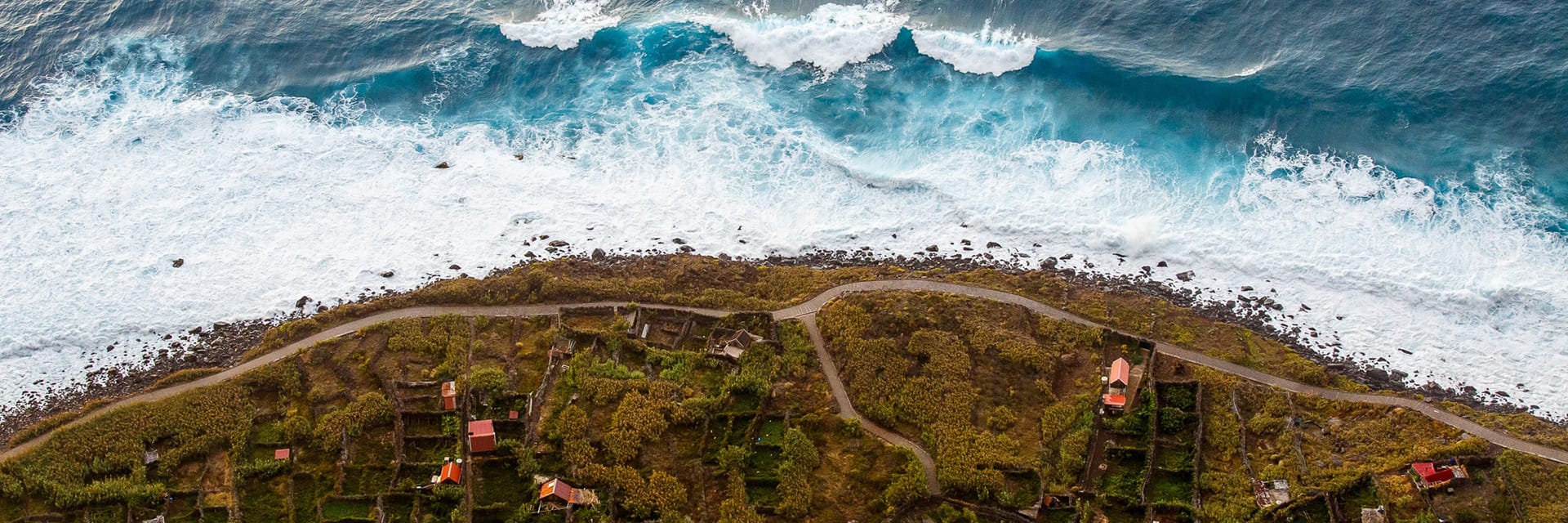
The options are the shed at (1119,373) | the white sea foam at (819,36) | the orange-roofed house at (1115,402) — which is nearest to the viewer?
the orange-roofed house at (1115,402)

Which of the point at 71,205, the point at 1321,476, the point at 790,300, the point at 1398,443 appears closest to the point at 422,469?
the point at 790,300

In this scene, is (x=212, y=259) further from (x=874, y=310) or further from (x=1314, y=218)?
(x=1314, y=218)

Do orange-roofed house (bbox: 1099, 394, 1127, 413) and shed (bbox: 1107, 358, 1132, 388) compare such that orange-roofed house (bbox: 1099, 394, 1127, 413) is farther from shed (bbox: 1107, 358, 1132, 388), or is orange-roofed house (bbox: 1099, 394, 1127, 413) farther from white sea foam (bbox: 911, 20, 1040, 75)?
white sea foam (bbox: 911, 20, 1040, 75)

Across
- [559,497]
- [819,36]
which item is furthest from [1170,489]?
[819,36]

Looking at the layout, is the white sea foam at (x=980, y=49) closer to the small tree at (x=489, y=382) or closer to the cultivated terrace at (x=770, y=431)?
the cultivated terrace at (x=770, y=431)

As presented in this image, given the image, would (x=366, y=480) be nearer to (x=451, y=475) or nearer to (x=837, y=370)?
(x=451, y=475)

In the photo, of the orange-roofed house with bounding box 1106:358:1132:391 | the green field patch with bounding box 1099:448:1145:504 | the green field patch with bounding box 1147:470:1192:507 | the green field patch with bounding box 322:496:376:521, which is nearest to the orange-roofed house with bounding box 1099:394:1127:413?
the orange-roofed house with bounding box 1106:358:1132:391

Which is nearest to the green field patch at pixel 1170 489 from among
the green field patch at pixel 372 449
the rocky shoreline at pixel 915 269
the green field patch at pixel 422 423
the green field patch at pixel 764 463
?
the rocky shoreline at pixel 915 269
